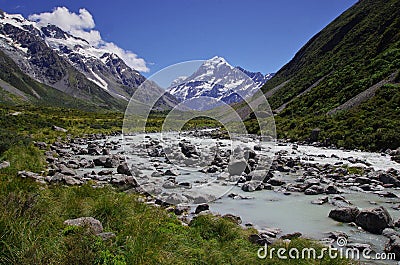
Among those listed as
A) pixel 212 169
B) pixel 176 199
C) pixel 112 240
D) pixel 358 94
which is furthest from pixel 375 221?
pixel 358 94

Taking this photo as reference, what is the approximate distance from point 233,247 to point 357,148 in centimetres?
2173

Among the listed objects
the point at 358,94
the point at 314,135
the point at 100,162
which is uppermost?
the point at 358,94

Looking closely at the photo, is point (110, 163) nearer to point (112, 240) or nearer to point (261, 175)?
point (261, 175)

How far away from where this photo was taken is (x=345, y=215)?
359 inches

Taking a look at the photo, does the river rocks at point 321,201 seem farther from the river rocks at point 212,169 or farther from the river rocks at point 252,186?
the river rocks at point 212,169

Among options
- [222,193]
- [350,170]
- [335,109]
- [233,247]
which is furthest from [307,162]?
[335,109]

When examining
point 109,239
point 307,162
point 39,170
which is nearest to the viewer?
point 109,239

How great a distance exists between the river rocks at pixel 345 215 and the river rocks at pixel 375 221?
50 cm

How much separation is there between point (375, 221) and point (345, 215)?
1.04 m

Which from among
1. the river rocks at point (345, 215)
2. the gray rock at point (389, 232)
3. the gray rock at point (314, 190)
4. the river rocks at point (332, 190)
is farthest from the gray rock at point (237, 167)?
the gray rock at point (389, 232)

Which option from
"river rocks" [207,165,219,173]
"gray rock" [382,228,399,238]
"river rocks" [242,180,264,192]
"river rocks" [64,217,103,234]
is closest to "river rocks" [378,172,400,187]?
"river rocks" [242,180,264,192]

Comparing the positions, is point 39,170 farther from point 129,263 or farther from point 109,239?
point 129,263

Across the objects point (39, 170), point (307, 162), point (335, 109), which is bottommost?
point (39, 170)

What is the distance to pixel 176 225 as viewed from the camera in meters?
7.30
